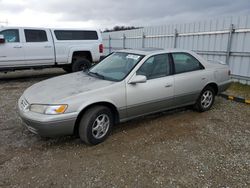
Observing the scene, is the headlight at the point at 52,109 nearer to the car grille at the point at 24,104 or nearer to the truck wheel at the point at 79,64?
the car grille at the point at 24,104

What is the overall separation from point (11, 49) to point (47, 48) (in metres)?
1.33

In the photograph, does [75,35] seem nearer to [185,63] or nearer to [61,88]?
[185,63]

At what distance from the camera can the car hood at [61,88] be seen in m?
3.24

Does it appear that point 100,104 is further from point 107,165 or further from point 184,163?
point 184,163

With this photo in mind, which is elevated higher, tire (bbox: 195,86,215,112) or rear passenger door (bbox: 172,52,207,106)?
rear passenger door (bbox: 172,52,207,106)

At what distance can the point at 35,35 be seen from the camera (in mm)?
8445

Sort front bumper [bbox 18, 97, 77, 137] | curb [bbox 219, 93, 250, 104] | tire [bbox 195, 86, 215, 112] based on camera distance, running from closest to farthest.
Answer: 1. front bumper [bbox 18, 97, 77, 137]
2. tire [bbox 195, 86, 215, 112]
3. curb [bbox 219, 93, 250, 104]

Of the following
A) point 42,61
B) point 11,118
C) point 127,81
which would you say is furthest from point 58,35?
point 127,81

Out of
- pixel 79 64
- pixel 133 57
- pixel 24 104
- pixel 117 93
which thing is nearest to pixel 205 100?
pixel 133 57

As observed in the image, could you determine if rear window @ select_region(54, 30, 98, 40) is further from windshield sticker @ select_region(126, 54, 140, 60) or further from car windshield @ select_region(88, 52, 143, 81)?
windshield sticker @ select_region(126, 54, 140, 60)

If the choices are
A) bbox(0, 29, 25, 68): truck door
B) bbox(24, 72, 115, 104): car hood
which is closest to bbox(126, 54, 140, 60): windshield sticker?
bbox(24, 72, 115, 104): car hood

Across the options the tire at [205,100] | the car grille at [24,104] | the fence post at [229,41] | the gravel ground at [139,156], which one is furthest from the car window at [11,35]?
the fence post at [229,41]

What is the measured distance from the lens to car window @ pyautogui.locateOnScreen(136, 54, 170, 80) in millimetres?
3982

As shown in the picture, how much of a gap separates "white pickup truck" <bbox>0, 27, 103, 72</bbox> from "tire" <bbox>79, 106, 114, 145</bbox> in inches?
241
